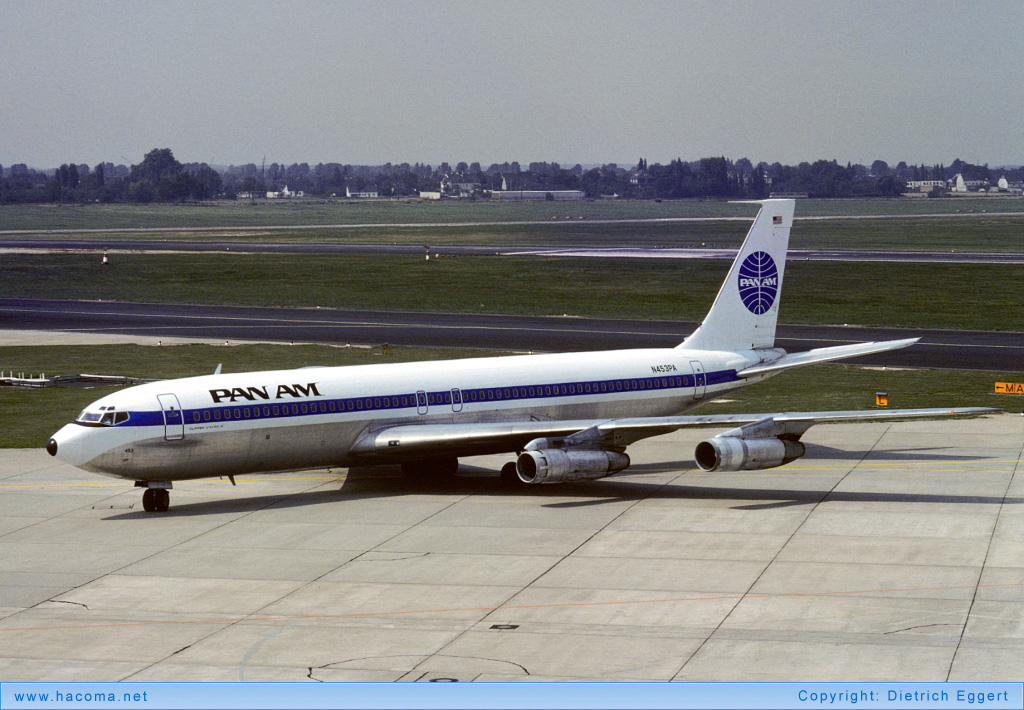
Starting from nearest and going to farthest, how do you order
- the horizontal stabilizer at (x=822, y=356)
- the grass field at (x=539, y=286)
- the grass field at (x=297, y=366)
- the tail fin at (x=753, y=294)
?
the horizontal stabilizer at (x=822, y=356), the tail fin at (x=753, y=294), the grass field at (x=297, y=366), the grass field at (x=539, y=286)

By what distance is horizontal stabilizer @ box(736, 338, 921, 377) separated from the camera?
4531 cm

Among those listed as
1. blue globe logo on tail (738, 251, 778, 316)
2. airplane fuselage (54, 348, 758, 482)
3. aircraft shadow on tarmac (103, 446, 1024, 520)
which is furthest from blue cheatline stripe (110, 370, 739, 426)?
blue globe logo on tail (738, 251, 778, 316)

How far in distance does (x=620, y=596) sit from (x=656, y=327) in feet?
190

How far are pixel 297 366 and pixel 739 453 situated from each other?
34044 mm

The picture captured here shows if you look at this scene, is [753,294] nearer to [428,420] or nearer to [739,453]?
[739,453]

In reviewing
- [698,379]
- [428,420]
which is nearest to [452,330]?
[698,379]

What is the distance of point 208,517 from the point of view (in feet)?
126

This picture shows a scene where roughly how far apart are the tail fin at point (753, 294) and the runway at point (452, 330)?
2151cm

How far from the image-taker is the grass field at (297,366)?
55.8 m

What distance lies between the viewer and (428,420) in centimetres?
4181

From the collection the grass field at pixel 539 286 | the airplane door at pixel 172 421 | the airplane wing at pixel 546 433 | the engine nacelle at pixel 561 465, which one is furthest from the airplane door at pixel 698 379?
the grass field at pixel 539 286

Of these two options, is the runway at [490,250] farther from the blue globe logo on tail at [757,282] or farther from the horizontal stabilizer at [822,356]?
the horizontal stabilizer at [822,356]

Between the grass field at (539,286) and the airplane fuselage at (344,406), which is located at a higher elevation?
the airplane fuselage at (344,406)

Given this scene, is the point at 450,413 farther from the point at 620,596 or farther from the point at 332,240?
the point at 332,240
